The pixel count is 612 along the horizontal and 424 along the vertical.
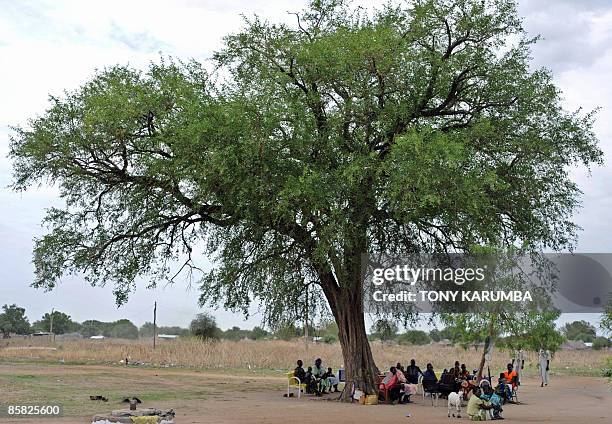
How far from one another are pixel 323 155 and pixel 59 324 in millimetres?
100211

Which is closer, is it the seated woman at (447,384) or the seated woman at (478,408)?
the seated woman at (478,408)

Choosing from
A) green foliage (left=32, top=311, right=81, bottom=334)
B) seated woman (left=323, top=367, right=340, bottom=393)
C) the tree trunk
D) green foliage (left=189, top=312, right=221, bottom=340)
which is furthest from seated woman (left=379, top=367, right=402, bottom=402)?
green foliage (left=32, top=311, right=81, bottom=334)

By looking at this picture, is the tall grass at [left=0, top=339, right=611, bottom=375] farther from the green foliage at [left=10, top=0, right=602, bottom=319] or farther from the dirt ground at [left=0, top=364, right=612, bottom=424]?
the green foliage at [left=10, top=0, right=602, bottom=319]

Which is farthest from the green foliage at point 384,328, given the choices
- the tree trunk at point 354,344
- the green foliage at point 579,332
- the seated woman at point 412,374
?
the green foliage at point 579,332

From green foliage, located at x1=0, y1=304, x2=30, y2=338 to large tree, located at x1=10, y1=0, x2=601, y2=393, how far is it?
85689 mm

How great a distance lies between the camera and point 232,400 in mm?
23422

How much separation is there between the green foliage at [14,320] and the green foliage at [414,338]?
52479 mm

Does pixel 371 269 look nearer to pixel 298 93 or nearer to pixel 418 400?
pixel 418 400

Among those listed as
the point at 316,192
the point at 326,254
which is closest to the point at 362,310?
the point at 326,254

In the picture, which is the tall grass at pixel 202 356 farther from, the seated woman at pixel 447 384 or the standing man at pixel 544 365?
the seated woman at pixel 447 384

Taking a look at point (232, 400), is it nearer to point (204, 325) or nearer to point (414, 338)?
point (204, 325)

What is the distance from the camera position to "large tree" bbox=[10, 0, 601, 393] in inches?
811

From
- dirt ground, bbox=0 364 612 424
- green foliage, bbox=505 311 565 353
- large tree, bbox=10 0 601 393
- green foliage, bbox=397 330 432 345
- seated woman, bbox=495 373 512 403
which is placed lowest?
dirt ground, bbox=0 364 612 424

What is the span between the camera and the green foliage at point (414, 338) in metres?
94.7
